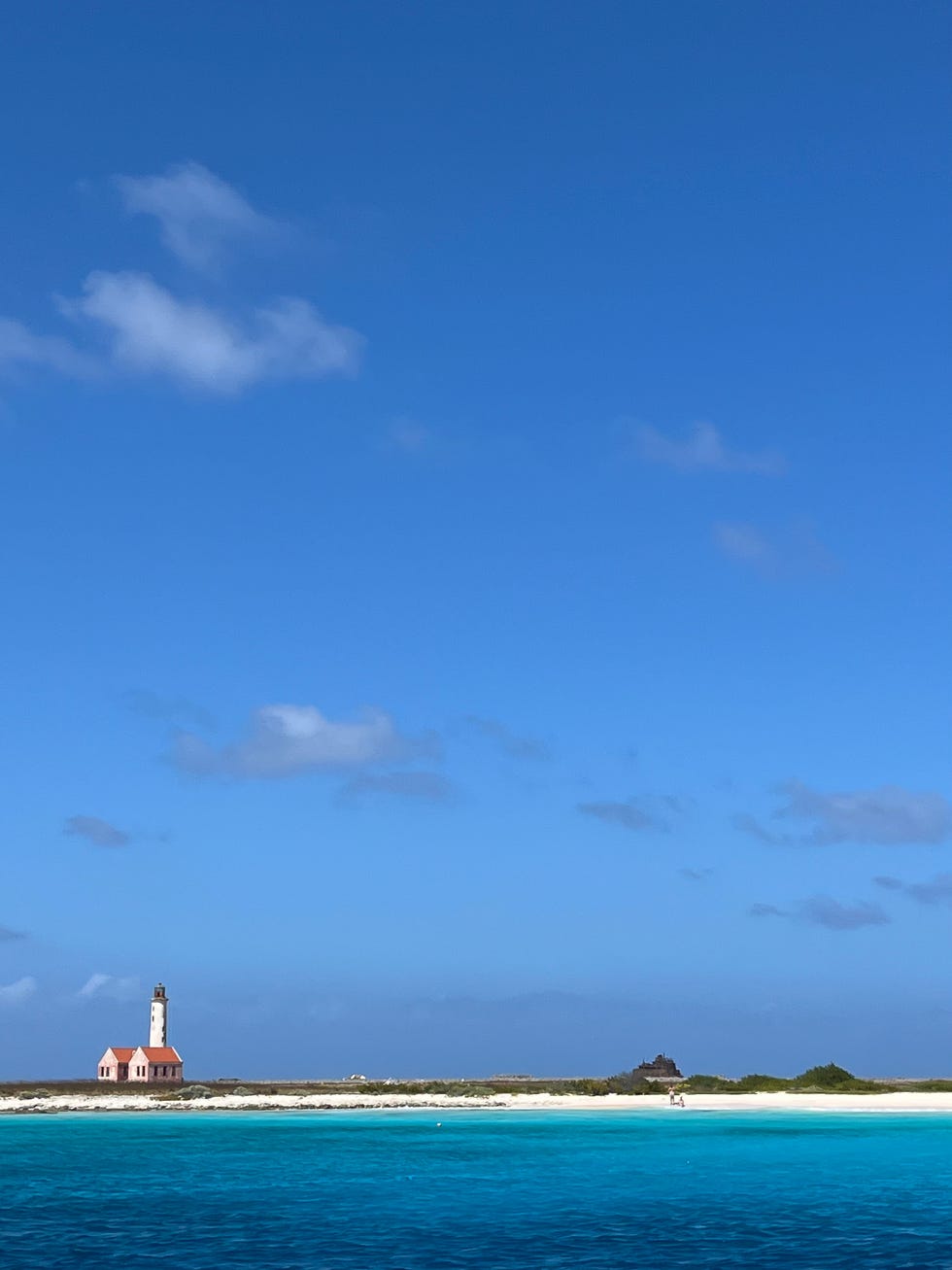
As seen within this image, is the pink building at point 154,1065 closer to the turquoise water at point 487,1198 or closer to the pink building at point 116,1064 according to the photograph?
the pink building at point 116,1064

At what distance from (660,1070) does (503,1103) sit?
30.1m

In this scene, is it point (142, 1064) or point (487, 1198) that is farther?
point (142, 1064)

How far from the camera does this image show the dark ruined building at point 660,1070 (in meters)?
138

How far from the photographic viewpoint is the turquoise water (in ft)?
111

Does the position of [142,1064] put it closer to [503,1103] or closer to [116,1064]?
[116,1064]

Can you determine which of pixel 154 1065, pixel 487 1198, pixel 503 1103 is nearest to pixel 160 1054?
pixel 154 1065

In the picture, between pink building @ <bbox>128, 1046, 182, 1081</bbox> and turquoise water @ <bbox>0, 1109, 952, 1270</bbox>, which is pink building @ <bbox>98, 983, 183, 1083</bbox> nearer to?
pink building @ <bbox>128, 1046, 182, 1081</bbox>

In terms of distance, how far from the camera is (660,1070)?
5586 inches

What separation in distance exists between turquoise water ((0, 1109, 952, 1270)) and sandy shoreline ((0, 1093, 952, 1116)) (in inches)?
781

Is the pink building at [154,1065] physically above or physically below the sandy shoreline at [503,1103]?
above

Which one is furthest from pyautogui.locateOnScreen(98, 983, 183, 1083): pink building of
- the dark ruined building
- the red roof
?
the dark ruined building

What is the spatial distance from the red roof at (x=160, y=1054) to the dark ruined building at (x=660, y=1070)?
165 ft

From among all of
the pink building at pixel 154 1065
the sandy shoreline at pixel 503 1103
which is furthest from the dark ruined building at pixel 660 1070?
the pink building at pixel 154 1065

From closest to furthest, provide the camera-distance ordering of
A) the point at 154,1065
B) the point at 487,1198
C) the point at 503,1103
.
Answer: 1. the point at 487,1198
2. the point at 503,1103
3. the point at 154,1065
